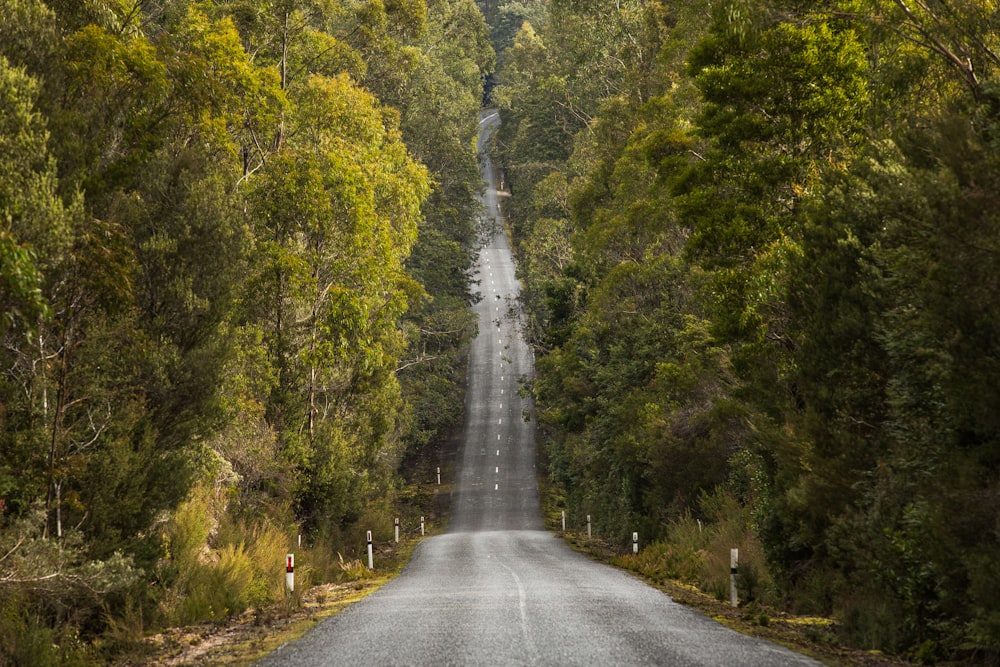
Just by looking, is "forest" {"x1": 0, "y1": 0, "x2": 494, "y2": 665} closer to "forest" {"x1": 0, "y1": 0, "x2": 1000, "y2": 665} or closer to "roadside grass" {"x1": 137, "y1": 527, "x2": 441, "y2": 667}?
"forest" {"x1": 0, "y1": 0, "x2": 1000, "y2": 665}

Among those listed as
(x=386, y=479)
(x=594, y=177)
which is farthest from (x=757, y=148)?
(x=386, y=479)

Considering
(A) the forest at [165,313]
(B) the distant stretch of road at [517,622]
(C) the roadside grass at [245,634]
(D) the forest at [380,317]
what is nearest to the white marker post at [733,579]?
(D) the forest at [380,317]

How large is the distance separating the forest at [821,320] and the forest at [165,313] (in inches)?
322

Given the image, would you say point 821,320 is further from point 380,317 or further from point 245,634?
point 380,317

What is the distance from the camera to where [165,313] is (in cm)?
1395

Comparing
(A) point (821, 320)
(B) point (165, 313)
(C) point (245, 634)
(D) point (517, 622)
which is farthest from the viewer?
(B) point (165, 313)

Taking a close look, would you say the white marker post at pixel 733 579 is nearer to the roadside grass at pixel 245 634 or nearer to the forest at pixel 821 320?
the forest at pixel 821 320

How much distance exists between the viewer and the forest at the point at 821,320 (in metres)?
8.82

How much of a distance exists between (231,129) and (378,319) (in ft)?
21.0

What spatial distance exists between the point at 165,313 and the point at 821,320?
31.9 ft

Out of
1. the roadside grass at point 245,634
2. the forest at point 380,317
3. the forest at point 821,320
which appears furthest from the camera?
the roadside grass at point 245,634

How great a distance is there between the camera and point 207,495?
58.7 ft

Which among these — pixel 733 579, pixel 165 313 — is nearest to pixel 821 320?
pixel 733 579

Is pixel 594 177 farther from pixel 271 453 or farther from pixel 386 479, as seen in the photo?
pixel 271 453
